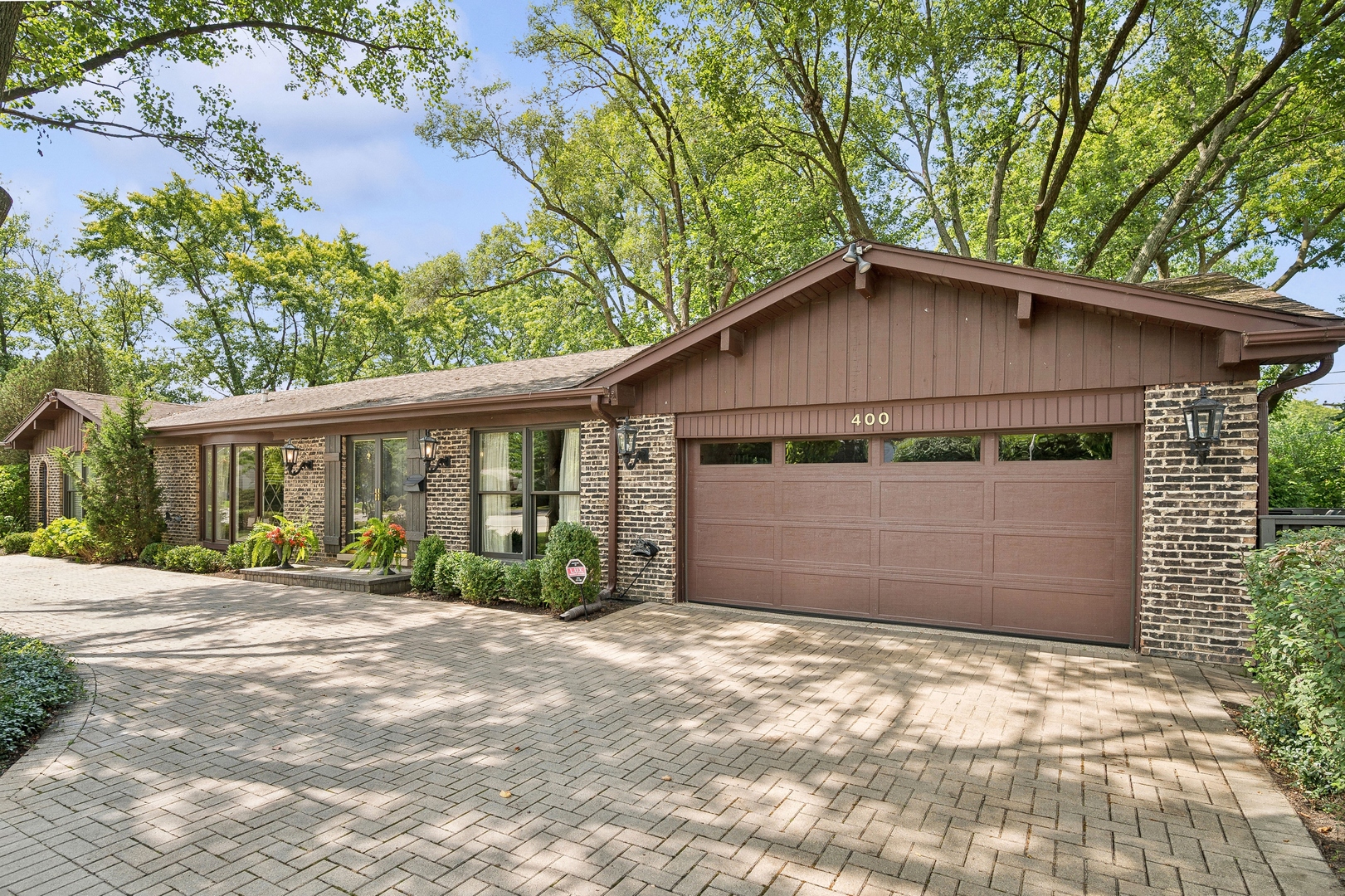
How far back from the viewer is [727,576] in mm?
8445

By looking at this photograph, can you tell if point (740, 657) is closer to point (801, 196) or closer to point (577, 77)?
point (801, 196)

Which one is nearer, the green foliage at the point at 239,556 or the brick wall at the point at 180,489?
the green foliage at the point at 239,556

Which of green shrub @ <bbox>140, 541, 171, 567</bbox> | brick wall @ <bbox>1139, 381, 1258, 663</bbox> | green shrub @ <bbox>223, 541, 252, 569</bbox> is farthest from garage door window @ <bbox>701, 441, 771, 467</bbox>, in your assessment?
green shrub @ <bbox>140, 541, 171, 567</bbox>

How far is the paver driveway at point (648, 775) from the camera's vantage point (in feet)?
9.47

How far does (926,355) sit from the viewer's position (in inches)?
278

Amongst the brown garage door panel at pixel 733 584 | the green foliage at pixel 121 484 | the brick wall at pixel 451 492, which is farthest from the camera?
the green foliage at pixel 121 484

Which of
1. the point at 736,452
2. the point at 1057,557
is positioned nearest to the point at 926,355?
the point at 1057,557

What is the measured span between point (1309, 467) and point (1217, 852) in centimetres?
1054

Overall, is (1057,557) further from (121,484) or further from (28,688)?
(121,484)

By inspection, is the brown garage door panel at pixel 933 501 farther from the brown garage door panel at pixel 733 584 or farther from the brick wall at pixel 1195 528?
the brown garage door panel at pixel 733 584

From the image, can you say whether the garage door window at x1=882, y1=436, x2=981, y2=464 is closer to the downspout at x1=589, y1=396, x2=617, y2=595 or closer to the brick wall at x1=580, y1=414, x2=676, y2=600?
the brick wall at x1=580, y1=414, x2=676, y2=600

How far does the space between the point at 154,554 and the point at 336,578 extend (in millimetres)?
5668

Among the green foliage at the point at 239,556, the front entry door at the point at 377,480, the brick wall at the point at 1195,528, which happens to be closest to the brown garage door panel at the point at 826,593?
the brick wall at the point at 1195,528

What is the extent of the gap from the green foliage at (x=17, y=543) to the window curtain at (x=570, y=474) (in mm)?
15356
